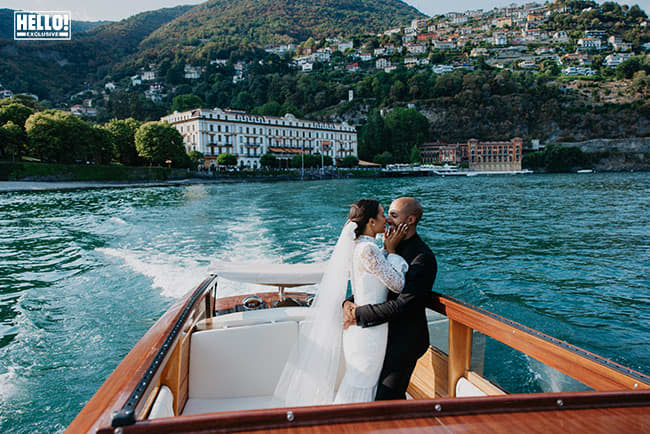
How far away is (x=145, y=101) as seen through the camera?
114m

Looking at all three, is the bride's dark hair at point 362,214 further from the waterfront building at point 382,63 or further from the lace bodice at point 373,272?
the waterfront building at point 382,63

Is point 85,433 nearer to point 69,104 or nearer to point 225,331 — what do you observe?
point 225,331

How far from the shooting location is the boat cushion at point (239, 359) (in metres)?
A: 3.17

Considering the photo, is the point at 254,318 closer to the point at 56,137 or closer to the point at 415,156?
the point at 56,137

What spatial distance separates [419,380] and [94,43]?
810ft

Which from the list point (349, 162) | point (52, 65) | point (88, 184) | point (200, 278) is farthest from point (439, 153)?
point (52, 65)

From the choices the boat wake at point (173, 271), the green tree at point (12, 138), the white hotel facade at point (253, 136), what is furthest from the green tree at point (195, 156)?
→ the boat wake at point (173, 271)

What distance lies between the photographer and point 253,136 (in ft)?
312

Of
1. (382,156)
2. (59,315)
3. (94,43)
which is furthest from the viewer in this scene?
(94,43)

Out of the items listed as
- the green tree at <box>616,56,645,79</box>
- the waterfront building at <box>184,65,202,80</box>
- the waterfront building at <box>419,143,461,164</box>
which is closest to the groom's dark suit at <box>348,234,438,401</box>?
the waterfront building at <box>419,143,461,164</box>

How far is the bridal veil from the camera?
261 centimetres

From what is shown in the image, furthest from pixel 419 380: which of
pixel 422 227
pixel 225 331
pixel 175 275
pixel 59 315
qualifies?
pixel 422 227

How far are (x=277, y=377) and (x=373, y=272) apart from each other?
159 cm

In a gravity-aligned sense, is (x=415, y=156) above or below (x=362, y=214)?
above
